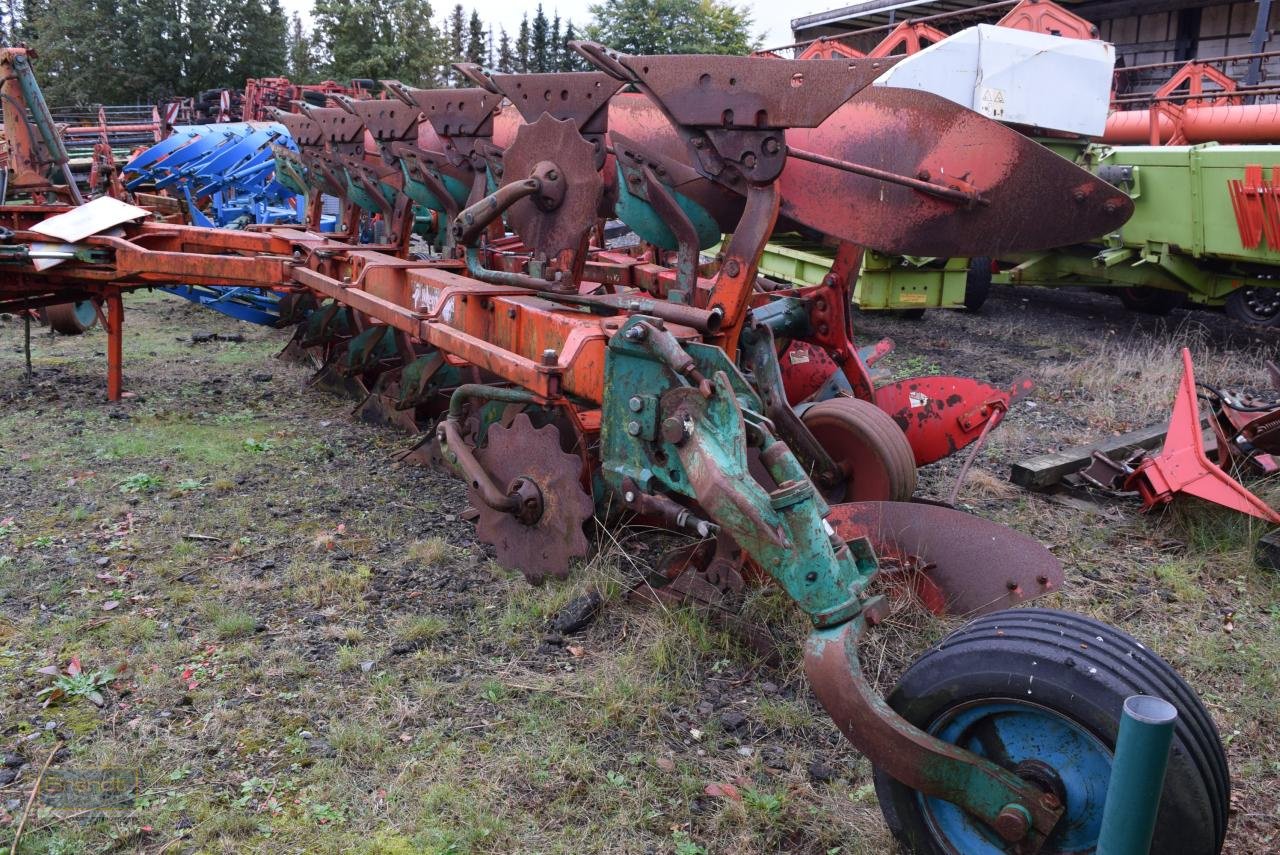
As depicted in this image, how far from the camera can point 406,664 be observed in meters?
3.32

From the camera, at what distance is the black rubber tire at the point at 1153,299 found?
33.1 feet

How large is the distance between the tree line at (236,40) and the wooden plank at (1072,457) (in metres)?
31.5

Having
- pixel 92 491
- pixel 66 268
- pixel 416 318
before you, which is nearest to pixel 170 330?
pixel 66 268

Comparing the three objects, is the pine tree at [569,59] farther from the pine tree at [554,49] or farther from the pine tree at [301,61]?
the pine tree at [301,61]

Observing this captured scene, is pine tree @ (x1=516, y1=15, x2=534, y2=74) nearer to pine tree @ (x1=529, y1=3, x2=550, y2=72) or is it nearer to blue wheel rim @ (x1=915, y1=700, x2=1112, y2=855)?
pine tree @ (x1=529, y1=3, x2=550, y2=72)

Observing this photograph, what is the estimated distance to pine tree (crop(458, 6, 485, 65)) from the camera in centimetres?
4219

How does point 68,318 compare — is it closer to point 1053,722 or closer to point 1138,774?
point 1053,722

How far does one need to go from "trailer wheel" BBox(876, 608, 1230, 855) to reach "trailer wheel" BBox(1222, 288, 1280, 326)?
801cm

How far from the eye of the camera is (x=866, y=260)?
8.15 metres

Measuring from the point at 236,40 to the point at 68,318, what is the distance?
3367cm

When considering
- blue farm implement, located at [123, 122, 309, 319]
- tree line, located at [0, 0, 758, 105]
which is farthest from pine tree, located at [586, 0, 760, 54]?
blue farm implement, located at [123, 122, 309, 319]

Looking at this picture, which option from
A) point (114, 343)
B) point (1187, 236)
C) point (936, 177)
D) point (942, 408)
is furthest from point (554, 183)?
point (1187, 236)

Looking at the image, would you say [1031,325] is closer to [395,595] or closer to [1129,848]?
[395,595]

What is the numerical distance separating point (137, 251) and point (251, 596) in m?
3.00
